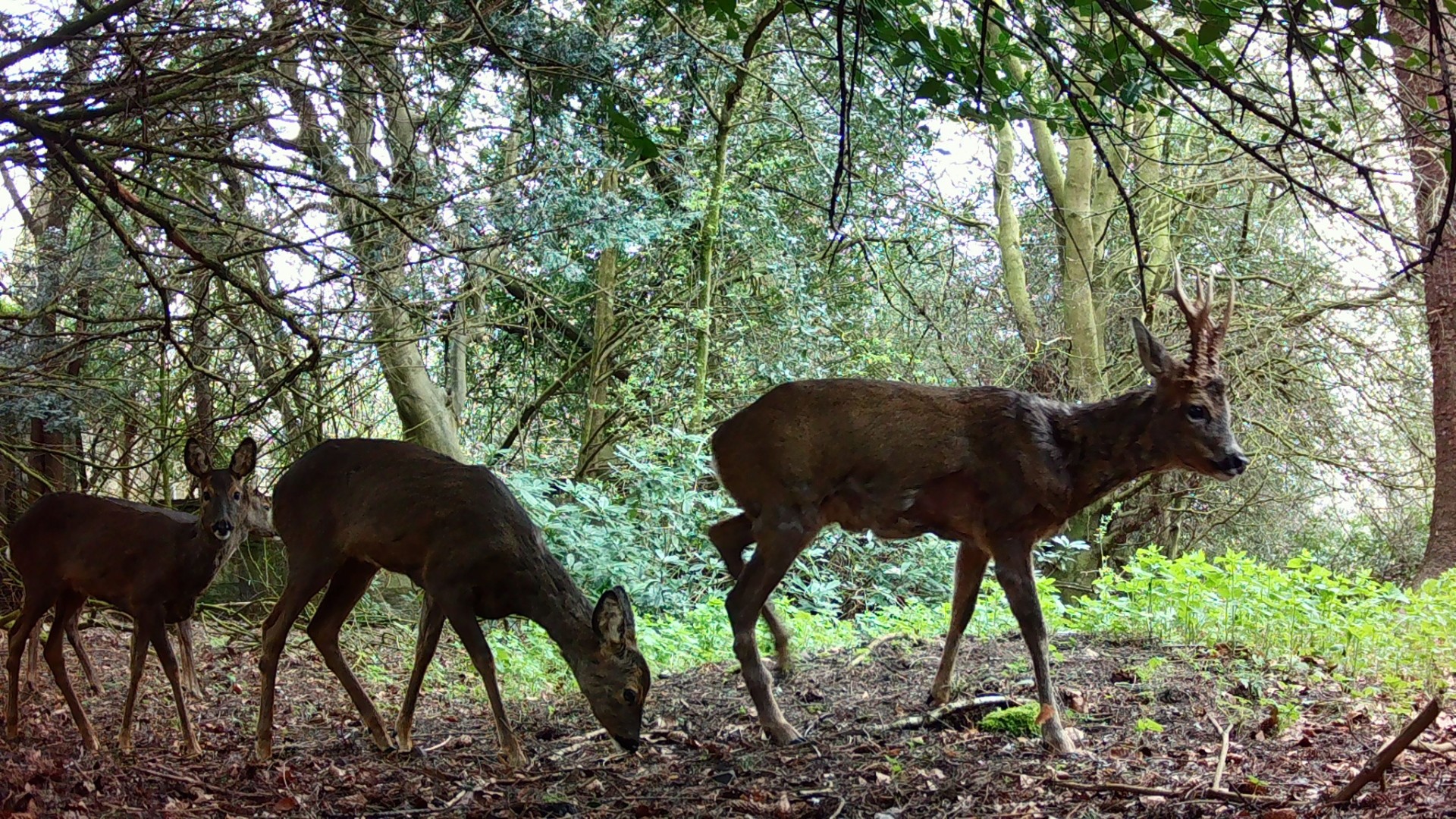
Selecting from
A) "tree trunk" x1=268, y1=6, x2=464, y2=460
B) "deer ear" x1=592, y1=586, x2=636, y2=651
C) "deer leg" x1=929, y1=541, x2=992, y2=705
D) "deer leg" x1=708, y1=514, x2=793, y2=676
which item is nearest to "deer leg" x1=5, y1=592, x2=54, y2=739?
"tree trunk" x1=268, y1=6, x2=464, y2=460

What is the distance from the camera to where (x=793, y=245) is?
12453 mm

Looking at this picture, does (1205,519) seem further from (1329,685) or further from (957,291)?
(1329,685)

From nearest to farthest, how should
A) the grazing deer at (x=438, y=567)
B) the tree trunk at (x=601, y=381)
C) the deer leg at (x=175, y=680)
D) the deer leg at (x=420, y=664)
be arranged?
the grazing deer at (x=438, y=567)
the deer leg at (x=420, y=664)
the deer leg at (x=175, y=680)
the tree trunk at (x=601, y=381)

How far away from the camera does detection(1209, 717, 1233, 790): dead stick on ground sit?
445 cm

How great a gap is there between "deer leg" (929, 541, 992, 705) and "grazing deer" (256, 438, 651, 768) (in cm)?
157

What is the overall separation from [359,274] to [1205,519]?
37.5 feet

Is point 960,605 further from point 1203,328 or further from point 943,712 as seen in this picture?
point 1203,328

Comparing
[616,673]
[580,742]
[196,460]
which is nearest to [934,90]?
[616,673]

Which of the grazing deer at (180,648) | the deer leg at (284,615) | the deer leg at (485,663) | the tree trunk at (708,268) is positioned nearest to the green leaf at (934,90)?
the deer leg at (485,663)

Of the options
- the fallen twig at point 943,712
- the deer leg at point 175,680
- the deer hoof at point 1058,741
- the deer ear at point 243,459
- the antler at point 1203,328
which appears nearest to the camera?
the deer hoof at point 1058,741

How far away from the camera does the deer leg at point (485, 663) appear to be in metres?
5.81

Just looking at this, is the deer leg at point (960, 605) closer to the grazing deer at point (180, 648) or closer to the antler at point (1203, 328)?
the antler at point (1203, 328)

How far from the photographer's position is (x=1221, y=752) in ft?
15.9

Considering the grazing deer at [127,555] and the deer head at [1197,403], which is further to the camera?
the grazing deer at [127,555]
